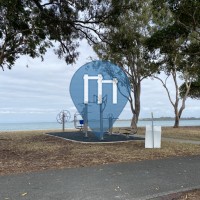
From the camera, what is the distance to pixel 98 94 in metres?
18.6

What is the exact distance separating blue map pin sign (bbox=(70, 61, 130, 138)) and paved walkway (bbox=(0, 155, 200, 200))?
8.88 m

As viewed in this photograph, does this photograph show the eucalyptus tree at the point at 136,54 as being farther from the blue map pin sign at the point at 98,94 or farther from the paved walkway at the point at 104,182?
the paved walkway at the point at 104,182

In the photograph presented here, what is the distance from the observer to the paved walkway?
6.46m

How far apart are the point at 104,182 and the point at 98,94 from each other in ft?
36.9

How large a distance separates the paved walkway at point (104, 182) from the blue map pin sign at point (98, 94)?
8.88 m

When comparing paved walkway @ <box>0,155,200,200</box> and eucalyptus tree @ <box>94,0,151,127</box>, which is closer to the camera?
paved walkway @ <box>0,155,200,200</box>

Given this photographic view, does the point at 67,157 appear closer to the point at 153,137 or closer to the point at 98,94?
the point at 153,137

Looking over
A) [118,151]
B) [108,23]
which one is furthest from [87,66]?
[118,151]

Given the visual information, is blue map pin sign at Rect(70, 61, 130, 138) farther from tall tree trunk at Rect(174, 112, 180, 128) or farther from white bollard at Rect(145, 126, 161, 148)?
tall tree trunk at Rect(174, 112, 180, 128)

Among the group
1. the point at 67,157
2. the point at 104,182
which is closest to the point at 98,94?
the point at 67,157

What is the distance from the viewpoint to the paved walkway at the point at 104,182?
646cm

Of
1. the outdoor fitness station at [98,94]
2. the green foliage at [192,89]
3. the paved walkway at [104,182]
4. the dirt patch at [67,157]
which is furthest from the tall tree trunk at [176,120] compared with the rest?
the paved walkway at [104,182]

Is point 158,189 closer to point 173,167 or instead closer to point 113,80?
point 173,167

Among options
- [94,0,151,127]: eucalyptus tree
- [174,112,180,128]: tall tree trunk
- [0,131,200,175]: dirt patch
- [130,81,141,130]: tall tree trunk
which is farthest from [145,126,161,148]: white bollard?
[174,112,180,128]: tall tree trunk
